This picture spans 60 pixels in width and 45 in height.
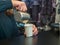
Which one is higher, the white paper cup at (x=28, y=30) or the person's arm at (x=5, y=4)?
the person's arm at (x=5, y=4)

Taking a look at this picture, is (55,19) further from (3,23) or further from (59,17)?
(3,23)

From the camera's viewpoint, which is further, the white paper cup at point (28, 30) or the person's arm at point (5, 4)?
the white paper cup at point (28, 30)

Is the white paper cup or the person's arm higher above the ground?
the person's arm

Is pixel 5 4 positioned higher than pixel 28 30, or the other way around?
pixel 5 4

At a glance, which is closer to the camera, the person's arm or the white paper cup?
the person's arm

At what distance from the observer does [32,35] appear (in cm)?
127

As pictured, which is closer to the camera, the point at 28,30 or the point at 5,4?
the point at 5,4

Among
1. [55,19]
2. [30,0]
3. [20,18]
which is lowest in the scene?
[55,19]

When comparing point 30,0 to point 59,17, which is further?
point 59,17

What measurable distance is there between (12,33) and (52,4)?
1071 millimetres

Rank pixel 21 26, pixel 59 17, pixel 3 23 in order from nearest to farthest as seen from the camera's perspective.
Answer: pixel 3 23, pixel 21 26, pixel 59 17

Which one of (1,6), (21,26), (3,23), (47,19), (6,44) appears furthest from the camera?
(47,19)

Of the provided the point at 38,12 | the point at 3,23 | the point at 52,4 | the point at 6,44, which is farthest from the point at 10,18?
the point at 52,4

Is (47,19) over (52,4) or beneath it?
beneath
